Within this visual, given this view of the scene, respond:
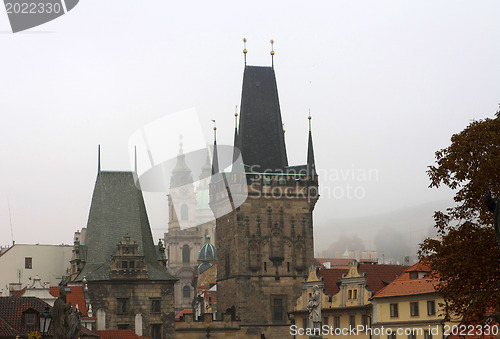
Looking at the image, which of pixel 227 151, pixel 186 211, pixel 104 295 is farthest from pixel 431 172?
pixel 186 211

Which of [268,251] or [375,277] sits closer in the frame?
[375,277]

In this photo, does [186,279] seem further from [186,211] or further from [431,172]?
[431,172]

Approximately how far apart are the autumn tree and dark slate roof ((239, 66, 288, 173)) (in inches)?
2122

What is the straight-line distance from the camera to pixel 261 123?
286 feet

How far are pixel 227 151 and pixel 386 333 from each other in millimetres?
33121

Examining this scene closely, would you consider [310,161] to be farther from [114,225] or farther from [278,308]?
[114,225]

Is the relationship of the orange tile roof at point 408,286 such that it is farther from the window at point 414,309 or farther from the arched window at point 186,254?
the arched window at point 186,254

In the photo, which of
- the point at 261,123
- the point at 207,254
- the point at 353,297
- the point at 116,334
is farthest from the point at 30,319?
the point at 207,254

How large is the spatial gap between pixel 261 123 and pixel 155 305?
75.0 feet

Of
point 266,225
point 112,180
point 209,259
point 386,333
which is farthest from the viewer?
point 209,259

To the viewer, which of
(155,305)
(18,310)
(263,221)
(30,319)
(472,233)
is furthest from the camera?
(263,221)

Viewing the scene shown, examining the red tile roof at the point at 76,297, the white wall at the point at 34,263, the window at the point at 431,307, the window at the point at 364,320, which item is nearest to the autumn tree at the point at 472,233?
the window at the point at 431,307

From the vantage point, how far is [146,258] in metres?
74.8

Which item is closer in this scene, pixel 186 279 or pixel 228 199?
pixel 228 199
